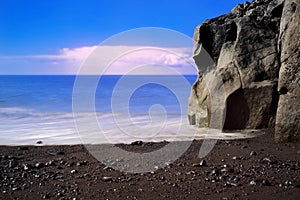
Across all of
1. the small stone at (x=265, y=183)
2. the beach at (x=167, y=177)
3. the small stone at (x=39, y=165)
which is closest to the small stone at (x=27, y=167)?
the beach at (x=167, y=177)

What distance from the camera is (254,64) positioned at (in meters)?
A: 9.84

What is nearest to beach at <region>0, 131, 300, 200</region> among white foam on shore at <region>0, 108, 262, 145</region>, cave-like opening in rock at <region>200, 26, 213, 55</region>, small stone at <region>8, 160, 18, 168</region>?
small stone at <region>8, 160, 18, 168</region>

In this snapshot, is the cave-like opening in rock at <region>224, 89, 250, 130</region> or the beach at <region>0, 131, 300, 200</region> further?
the cave-like opening in rock at <region>224, 89, 250, 130</region>

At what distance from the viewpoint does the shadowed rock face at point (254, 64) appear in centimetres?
762

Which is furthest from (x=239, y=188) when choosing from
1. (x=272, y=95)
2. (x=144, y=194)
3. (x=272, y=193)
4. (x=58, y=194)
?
(x=272, y=95)

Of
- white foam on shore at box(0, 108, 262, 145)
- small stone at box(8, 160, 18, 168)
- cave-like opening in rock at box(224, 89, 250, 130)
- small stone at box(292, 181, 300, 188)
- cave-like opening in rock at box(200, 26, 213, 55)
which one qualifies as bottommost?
small stone at box(292, 181, 300, 188)

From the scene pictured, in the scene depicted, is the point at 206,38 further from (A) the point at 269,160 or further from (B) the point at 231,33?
(A) the point at 269,160

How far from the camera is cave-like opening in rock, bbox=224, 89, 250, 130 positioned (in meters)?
9.77

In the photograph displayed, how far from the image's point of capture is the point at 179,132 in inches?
Answer: 426

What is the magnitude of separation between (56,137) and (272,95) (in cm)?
632

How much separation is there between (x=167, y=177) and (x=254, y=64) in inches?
220

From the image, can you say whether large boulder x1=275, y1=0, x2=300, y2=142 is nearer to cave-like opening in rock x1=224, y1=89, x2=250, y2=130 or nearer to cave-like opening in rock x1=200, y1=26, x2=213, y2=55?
cave-like opening in rock x1=224, y1=89, x2=250, y2=130

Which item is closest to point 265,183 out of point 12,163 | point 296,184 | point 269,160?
point 296,184

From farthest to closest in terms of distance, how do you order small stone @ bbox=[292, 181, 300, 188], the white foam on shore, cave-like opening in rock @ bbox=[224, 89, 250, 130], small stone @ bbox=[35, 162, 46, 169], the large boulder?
1. cave-like opening in rock @ bbox=[224, 89, 250, 130]
2. the white foam on shore
3. the large boulder
4. small stone @ bbox=[35, 162, 46, 169]
5. small stone @ bbox=[292, 181, 300, 188]
